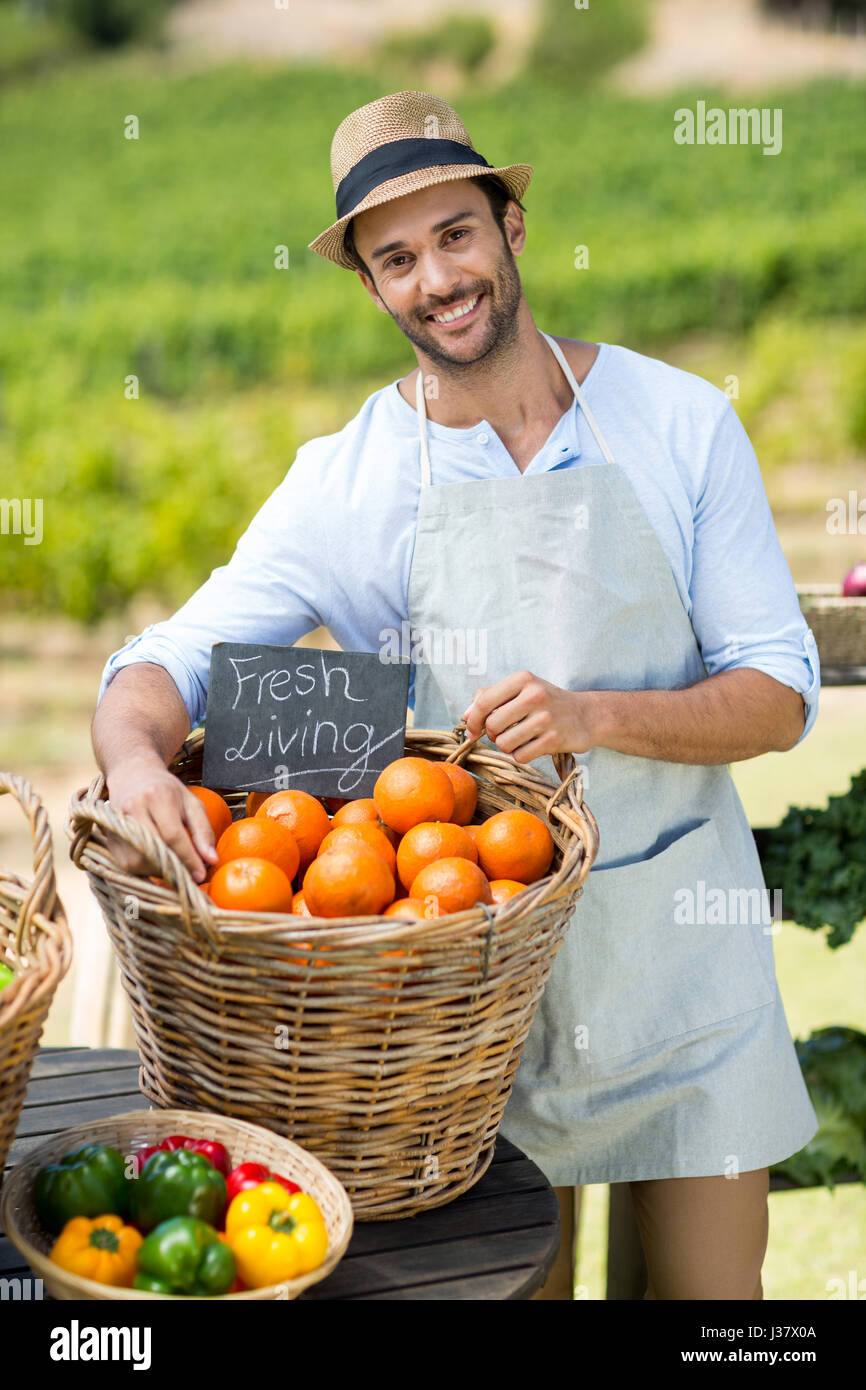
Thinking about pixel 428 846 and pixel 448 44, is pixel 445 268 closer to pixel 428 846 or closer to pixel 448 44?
pixel 428 846

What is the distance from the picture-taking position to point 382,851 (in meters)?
1.31

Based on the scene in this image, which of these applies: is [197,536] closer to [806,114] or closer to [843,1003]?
Answer: [843,1003]

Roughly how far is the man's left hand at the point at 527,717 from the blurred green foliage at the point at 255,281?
6.34m

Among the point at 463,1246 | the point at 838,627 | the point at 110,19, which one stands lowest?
the point at 463,1246

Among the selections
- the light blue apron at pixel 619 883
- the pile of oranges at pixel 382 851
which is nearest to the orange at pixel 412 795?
the pile of oranges at pixel 382 851

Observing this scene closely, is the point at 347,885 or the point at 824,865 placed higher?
the point at 347,885

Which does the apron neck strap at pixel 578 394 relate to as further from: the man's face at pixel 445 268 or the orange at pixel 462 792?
the orange at pixel 462 792

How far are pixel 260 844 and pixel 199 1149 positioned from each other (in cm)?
30

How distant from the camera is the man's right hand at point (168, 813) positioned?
1.24 meters

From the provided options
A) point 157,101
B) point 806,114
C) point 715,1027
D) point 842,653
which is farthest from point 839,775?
point 157,101

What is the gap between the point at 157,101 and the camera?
2336cm

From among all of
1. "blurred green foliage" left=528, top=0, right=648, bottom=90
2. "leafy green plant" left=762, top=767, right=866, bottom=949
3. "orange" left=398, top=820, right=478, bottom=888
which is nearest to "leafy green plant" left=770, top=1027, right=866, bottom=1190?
"leafy green plant" left=762, top=767, right=866, bottom=949

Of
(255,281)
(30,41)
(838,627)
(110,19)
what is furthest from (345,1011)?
(110,19)
